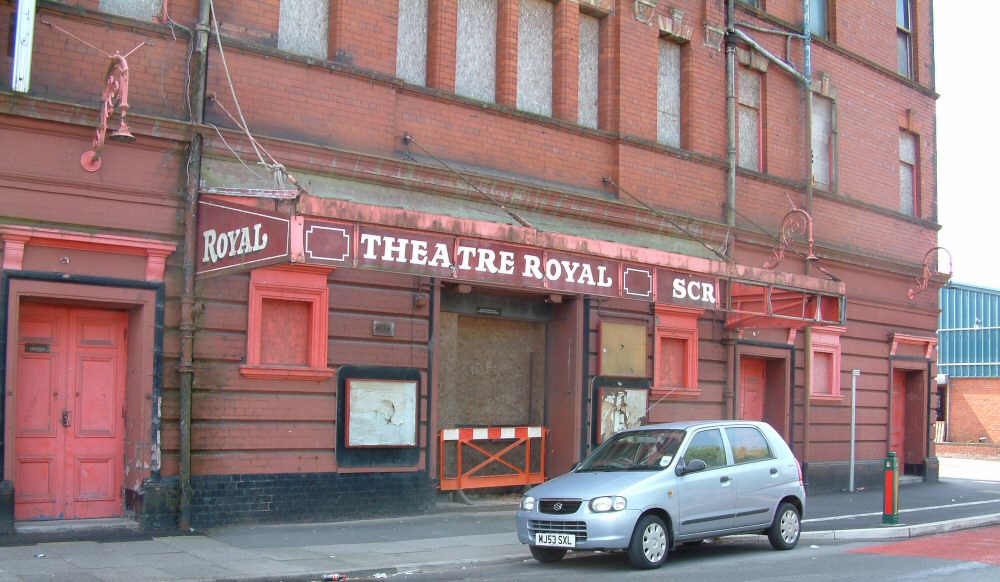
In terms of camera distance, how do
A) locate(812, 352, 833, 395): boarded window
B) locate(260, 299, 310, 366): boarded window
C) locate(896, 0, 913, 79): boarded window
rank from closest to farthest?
locate(260, 299, 310, 366): boarded window < locate(812, 352, 833, 395): boarded window < locate(896, 0, 913, 79): boarded window

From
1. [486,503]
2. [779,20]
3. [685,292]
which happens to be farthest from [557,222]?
[779,20]

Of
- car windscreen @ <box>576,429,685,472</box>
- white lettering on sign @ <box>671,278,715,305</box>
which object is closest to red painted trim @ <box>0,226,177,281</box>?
car windscreen @ <box>576,429,685,472</box>

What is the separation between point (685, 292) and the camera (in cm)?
1605

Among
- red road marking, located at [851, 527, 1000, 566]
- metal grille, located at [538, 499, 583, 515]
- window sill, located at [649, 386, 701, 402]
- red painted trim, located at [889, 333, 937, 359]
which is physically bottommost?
A: red road marking, located at [851, 527, 1000, 566]

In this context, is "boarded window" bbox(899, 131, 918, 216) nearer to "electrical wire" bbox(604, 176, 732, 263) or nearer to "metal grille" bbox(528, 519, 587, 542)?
"electrical wire" bbox(604, 176, 732, 263)

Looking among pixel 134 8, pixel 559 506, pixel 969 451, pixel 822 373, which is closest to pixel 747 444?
pixel 559 506

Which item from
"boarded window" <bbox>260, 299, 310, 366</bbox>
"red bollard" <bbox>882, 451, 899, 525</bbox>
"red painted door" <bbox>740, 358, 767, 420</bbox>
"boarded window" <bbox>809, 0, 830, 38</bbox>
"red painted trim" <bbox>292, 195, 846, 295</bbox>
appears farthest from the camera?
"boarded window" <bbox>809, 0, 830, 38</bbox>

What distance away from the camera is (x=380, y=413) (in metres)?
14.5

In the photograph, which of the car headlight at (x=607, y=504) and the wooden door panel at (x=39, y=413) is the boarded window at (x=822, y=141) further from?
the wooden door panel at (x=39, y=413)

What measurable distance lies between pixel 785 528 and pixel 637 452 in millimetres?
2310

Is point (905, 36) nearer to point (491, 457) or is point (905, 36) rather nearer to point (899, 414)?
point (899, 414)

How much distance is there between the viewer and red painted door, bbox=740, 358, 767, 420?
→ 21.1 m

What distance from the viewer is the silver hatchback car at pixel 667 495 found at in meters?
10.8

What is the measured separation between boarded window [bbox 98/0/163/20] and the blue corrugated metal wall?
111 ft
